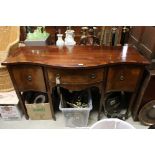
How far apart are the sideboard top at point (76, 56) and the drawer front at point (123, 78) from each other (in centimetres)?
7

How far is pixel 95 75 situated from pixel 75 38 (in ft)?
2.03

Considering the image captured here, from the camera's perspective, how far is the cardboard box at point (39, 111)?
150 centimetres

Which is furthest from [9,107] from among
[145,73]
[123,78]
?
[145,73]

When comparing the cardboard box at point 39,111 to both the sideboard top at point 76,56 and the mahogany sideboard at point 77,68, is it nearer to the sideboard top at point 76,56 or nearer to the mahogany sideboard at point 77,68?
the mahogany sideboard at point 77,68

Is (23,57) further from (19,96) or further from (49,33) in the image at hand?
(49,33)

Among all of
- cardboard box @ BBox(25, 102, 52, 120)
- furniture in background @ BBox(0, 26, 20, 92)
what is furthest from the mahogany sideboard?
furniture in background @ BBox(0, 26, 20, 92)

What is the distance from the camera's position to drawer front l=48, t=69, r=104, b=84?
118 cm

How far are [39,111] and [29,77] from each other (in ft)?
1.46

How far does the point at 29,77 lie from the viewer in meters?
1.27

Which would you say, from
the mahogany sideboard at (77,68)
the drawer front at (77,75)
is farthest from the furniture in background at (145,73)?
the drawer front at (77,75)

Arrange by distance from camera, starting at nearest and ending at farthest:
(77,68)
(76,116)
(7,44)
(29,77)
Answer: (77,68) → (29,77) → (76,116) → (7,44)

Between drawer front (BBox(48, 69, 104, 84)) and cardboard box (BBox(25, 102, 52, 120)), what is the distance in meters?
0.38

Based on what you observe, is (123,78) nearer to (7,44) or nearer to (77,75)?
(77,75)

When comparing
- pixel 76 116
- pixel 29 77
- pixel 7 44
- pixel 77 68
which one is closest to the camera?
pixel 77 68
